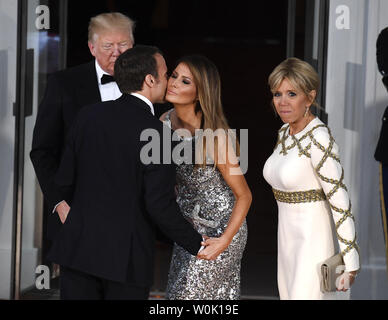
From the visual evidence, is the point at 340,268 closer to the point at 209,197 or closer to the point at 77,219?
the point at 209,197

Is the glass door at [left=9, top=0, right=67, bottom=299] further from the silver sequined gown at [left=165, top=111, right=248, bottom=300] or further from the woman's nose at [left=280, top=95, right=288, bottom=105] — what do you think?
the woman's nose at [left=280, top=95, right=288, bottom=105]

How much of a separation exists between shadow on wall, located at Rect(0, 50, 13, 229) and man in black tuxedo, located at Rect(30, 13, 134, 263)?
1.58 metres

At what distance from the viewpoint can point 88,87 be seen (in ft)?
13.3

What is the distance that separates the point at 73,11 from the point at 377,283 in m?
8.72

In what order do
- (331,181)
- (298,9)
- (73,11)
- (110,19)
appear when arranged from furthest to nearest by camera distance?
(298,9) < (73,11) < (110,19) < (331,181)

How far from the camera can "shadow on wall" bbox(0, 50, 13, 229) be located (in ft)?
18.1

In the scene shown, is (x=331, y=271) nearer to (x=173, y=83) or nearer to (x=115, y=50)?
(x=173, y=83)

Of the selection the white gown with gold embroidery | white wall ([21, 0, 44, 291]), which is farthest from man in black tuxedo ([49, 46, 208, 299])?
white wall ([21, 0, 44, 291])

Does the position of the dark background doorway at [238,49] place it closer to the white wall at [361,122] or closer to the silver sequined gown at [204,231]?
the white wall at [361,122]

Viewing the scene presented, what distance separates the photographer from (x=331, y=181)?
11.2ft

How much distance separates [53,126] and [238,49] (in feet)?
56.3

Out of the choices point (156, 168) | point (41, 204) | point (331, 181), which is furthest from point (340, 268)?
point (41, 204)

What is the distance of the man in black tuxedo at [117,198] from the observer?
9.80 ft

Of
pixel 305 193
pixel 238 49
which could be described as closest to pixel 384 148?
pixel 305 193
